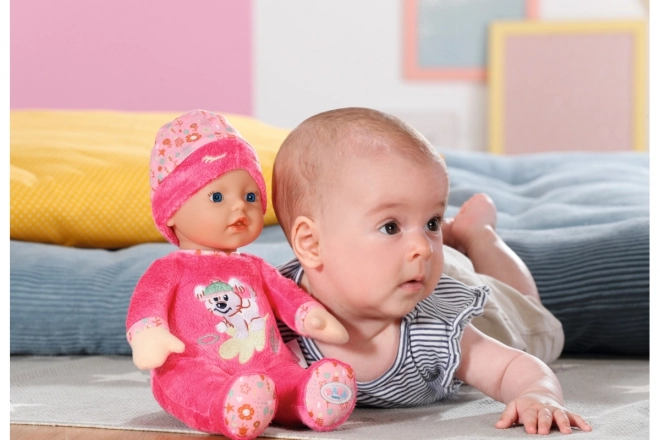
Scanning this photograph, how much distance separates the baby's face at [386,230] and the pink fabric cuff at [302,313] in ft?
0.14

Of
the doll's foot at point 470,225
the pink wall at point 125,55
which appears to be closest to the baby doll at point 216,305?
the doll's foot at point 470,225

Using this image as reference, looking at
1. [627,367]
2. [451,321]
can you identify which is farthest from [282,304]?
[627,367]

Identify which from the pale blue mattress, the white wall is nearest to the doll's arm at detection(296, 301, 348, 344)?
the pale blue mattress

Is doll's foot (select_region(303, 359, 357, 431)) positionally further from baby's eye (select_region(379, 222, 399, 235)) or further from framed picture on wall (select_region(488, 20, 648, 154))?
framed picture on wall (select_region(488, 20, 648, 154))

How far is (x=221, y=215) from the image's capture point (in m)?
0.97

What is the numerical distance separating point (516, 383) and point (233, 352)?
33 centimetres

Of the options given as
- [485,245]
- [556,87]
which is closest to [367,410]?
[485,245]

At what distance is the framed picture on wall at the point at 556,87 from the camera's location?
4379 mm

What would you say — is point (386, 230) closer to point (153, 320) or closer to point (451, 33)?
point (153, 320)

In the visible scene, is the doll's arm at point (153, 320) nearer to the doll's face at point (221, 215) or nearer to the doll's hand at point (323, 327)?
the doll's face at point (221, 215)

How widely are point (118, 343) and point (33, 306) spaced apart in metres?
0.16

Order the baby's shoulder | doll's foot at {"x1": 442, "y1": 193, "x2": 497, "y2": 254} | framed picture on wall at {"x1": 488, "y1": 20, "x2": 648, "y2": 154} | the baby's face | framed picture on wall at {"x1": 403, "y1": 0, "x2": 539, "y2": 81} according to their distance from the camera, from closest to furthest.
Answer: the baby's face < the baby's shoulder < doll's foot at {"x1": 442, "y1": 193, "x2": 497, "y2": 254} < framed picture on wall at {"x1": 488, "y1": 20, "x2": 648, "y2": 154} < framed picture on wall at {"x1": 403, "y1": 0, "x2": 539, "y2": 81}

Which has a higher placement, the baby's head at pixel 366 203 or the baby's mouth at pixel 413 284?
the baby's head at pixel 366 203

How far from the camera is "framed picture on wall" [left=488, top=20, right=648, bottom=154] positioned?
172 inches
